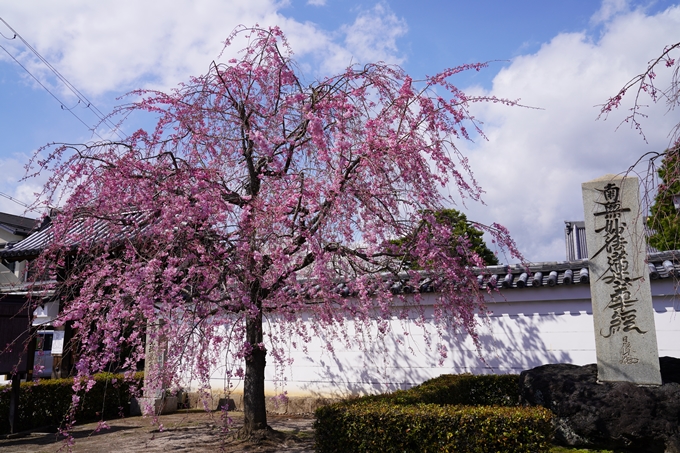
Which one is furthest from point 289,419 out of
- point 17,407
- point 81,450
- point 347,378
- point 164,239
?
point 164,239

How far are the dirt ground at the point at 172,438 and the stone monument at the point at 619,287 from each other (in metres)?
4.68

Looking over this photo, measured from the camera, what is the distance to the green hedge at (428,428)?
18.7ft

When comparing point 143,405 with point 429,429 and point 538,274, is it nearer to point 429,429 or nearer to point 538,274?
point 429,429

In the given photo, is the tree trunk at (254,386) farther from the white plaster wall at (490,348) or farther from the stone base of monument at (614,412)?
the stone base of monument at (614,412)

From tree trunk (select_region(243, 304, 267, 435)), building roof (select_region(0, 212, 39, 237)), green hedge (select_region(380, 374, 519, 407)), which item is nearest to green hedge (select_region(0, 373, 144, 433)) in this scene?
tree trunk (select_region(243, 304, 267, 435))

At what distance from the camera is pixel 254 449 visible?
328 inches

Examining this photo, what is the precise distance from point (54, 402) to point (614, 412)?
10981 mm

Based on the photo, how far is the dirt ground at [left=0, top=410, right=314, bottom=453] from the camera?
338 inches

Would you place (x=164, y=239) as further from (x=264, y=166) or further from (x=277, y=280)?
(x=264, y=166)

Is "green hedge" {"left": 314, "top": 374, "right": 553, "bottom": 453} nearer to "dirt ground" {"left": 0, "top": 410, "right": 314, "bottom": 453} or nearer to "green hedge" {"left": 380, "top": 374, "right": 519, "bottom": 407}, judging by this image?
"dirt ground" {"left": 0, "top": 410, "right": 314, "bottom": 453}

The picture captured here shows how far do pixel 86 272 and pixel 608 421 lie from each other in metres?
7.26

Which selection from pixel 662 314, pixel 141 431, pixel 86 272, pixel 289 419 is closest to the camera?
pixel 86 272

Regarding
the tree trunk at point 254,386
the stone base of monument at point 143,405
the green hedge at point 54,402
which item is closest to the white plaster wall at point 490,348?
the stone base of monument at point 143,405

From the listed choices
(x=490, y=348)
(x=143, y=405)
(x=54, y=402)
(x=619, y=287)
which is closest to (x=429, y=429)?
(x=619, y=287)
